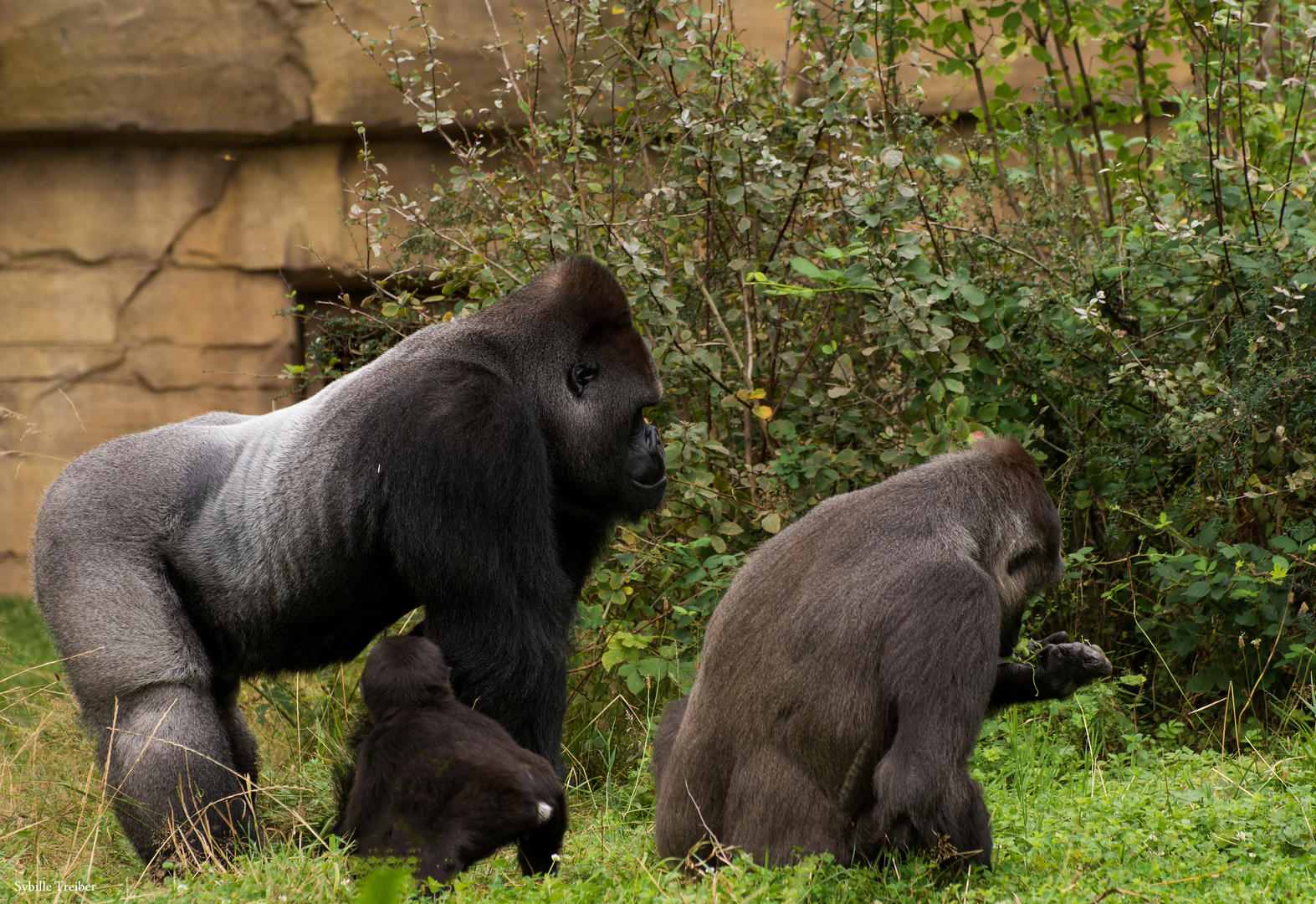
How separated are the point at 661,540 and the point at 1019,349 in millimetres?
1462

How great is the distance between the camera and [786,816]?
97.3 inches

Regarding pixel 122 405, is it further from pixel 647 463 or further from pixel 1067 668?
pixel 1067 668

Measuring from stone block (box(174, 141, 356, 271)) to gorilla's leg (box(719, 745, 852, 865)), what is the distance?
552cm

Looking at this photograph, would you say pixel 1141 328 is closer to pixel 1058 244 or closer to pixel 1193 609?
pixel 1058 244

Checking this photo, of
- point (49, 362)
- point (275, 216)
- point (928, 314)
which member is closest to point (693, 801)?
point (928, 314)

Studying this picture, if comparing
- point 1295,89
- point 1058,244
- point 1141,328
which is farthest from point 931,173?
point 1295,89

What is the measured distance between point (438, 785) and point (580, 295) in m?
1.40

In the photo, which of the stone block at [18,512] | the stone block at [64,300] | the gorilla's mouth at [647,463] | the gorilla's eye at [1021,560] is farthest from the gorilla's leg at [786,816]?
the stone block at [18,512]

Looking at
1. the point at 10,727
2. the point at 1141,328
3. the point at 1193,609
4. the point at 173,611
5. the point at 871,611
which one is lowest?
the point at 10,727

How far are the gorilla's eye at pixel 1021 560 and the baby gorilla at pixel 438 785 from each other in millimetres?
1084

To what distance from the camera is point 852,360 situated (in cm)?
463

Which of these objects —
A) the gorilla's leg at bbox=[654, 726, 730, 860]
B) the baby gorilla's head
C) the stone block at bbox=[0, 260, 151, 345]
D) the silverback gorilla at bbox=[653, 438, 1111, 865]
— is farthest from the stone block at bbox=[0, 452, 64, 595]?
the silverback gorilla at bbox=[653, 438, 1111, 865]

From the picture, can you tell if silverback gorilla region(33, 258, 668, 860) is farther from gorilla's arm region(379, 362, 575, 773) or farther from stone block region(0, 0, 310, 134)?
stone block region(0, 0, 310, 134)

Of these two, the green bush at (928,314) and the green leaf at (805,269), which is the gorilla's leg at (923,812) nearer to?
the green bush at (928,314)
